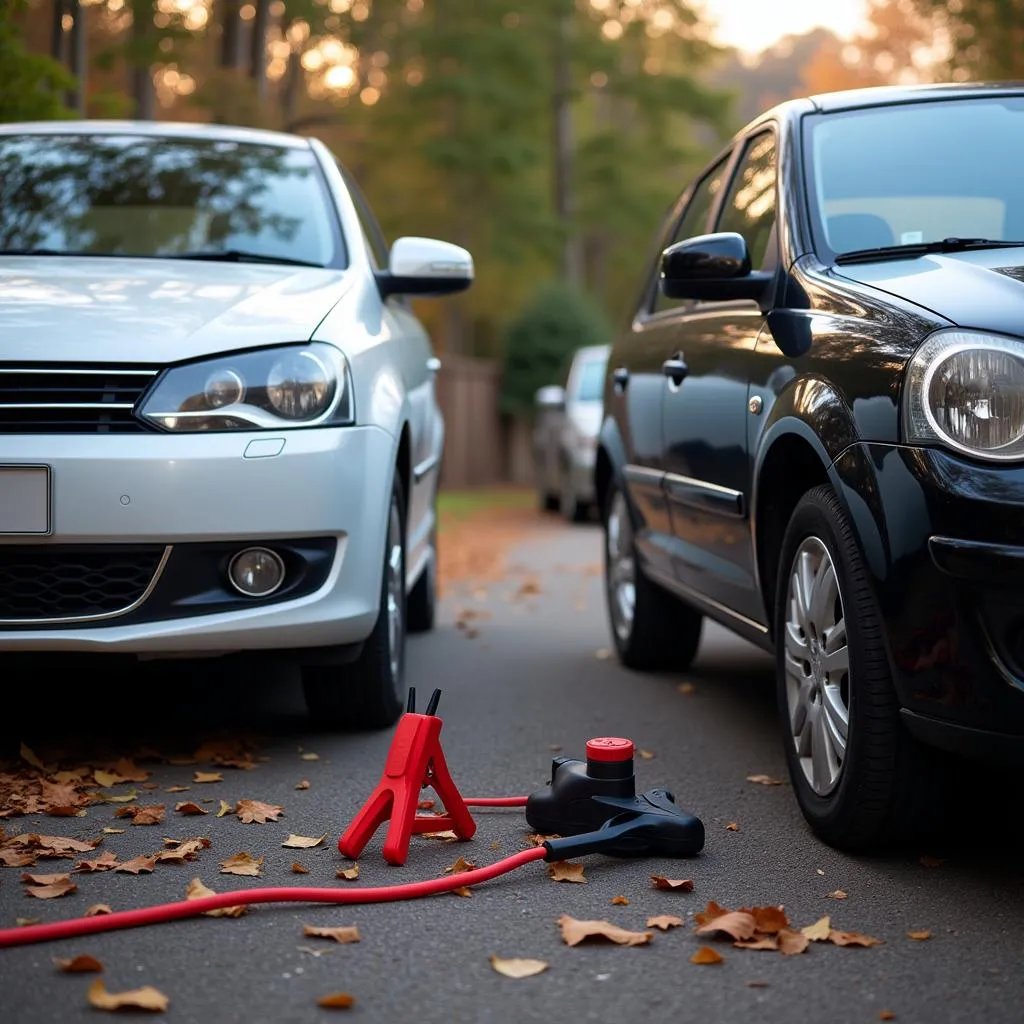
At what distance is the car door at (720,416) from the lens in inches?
180

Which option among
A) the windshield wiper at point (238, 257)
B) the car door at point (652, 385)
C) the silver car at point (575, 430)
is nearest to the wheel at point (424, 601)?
the car door at point (652, 385)

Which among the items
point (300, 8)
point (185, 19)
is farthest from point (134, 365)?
→ point (300, 8)

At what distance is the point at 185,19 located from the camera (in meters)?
12.4

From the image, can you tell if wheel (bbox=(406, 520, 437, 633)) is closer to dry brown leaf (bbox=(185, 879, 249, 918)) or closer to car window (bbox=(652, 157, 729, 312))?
car window (bbox=(652, 157, 729, 312))

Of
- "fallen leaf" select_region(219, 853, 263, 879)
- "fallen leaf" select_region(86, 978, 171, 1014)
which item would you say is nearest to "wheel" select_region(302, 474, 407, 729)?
"fallen leaf" select_region(219, 853, 263, 879)

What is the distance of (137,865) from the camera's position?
3570 millimetres

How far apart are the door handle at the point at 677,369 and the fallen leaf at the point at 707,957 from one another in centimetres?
251

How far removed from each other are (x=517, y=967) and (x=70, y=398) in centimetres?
216

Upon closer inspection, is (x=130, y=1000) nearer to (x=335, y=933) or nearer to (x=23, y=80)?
(x=335, y=933)

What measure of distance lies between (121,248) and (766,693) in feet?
9.23

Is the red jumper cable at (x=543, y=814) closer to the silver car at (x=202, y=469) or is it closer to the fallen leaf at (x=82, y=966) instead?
the fallen leaf at (x=82, y=966)

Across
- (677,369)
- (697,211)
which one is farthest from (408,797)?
(697,211)

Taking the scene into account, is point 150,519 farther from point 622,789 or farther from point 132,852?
point 622,789

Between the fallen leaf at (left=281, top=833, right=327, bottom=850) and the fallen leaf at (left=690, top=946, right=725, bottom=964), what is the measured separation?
1.11 m
